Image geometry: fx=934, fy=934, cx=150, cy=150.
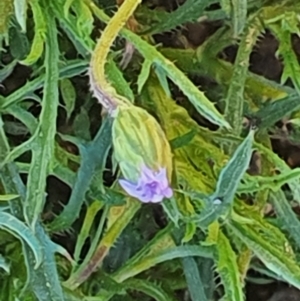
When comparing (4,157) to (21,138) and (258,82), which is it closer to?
(21,138)

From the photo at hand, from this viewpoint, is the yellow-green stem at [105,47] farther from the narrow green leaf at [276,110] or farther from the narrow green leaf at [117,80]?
the narrow green leaf at [276,110]

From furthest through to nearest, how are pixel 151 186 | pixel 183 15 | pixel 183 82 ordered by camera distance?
pixel 183 15, pixel 183 82, pixel 151 186

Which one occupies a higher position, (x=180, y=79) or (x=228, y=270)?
(x=180, y=79)

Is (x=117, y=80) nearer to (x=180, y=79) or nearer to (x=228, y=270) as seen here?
(x=180, y=79)

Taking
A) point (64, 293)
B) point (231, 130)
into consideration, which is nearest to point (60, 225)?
point (64, 293)

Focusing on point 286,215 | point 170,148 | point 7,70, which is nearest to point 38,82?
point 7,70

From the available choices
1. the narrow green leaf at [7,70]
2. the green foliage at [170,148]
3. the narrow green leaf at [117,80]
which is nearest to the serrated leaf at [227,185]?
the green foliage at [170,148]
